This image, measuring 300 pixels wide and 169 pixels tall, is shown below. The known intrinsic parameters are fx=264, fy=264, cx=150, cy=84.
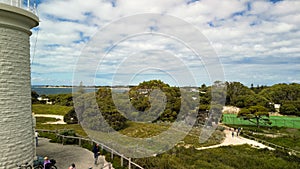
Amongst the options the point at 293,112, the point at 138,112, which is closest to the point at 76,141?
the point at 138,112

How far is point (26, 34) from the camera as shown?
9023 millimetres

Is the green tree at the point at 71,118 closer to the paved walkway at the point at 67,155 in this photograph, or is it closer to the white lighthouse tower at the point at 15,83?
the paved walkway at the point at 67,155

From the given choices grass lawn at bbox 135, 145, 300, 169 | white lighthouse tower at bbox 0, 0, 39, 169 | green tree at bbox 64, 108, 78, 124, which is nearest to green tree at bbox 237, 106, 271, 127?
grass lawn at bbox 135, 145, 300, 169

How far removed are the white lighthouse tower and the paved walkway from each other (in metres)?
2.28

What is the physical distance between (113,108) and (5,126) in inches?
642

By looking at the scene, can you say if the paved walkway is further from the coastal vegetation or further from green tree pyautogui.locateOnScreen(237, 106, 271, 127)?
green tree pyautogui.locateOnScreen(237, 106, 271, 127)

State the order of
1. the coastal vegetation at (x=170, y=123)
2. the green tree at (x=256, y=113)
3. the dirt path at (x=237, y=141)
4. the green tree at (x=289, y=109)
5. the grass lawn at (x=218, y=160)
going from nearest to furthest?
the grass lawn at (x=218, y=160) → the coastal vegetation at (x=170, y=123) → the dirt path at (x=237, y=141) → the green tree at (x=256, y=113) → the green tree at (x=289, y=109)

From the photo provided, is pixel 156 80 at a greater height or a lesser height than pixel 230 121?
greater

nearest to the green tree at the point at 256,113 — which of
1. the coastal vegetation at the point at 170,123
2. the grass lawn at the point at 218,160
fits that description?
the coastal vegetation at the point at 170,123

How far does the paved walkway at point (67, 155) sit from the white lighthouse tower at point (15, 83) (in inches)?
89.6

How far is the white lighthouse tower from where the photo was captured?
8.03 meters

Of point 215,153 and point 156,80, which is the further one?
point 156,80

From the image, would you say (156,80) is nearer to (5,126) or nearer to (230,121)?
(230,121)

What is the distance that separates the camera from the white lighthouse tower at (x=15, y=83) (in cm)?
803
